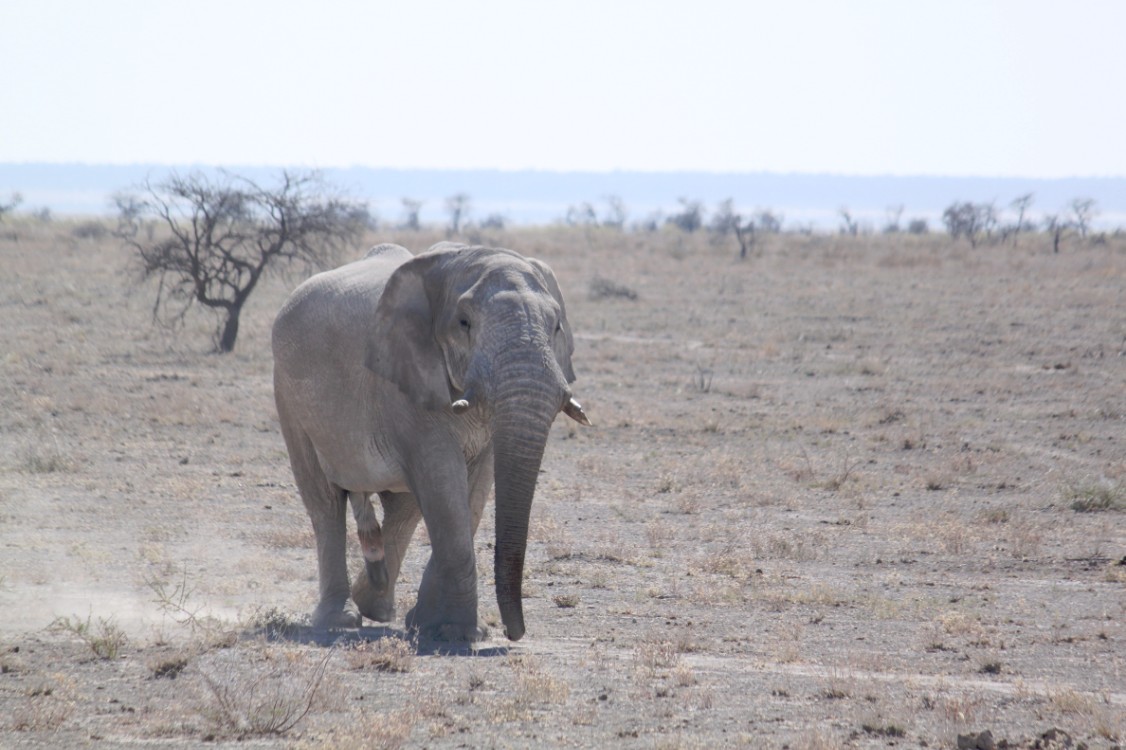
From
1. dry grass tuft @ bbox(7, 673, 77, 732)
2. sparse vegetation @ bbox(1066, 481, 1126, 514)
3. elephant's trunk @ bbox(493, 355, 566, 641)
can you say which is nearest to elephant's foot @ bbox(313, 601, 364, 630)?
elephant's trunk @ bbox(493, 355, 566, 641)

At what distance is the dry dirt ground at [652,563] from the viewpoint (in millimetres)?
5734

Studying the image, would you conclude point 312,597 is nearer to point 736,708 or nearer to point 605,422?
point 736,708

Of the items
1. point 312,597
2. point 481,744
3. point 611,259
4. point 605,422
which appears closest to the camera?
point 481,744

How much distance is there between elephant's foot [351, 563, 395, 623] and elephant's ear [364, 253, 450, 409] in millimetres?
1537

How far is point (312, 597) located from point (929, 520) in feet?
18.2

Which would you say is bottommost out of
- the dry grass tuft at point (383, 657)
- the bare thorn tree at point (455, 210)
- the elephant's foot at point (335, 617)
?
the bare thorn tree at point (455, 210)

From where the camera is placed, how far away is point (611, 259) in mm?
52688

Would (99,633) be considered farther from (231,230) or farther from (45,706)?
(231,230)

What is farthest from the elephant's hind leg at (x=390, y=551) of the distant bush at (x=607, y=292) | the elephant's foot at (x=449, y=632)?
the distant bush at (x=607, y=292)

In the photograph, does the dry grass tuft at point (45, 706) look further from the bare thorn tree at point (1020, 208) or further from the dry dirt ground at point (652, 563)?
the bare thorn tree at point (1020, 208)

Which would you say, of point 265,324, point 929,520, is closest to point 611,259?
Answer: point 265,324

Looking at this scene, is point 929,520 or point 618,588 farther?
point 929,520

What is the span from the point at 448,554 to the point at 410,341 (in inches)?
46.4

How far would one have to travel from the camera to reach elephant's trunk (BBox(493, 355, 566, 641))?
6.34 m
